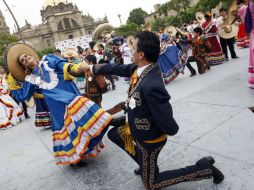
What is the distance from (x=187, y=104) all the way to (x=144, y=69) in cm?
299

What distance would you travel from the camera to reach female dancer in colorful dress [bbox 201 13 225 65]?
8367 millimetres

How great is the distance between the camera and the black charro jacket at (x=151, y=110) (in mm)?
2068

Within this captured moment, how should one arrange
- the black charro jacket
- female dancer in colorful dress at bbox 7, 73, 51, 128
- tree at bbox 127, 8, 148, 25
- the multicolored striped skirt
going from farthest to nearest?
tree at bbox 127, 8, 148, 25, female dancer in colorful dress at bbox 7, 73, 51, 128, the multicolored striped skirt, the black charro jacket

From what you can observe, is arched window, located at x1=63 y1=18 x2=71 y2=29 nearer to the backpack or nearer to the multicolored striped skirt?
the backpack

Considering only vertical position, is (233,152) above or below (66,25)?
below

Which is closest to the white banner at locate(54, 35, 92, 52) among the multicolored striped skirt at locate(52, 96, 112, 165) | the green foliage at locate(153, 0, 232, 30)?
the green foliage at locate(153, 0, 232, 30)

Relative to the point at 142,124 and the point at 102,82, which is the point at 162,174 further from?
the point at 102,82

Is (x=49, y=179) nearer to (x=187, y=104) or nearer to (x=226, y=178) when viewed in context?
(x=226, y=178)

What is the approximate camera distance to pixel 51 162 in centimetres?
405

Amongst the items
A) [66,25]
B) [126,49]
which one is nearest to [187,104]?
[126,49]

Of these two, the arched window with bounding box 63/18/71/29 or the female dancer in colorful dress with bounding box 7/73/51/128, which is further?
the arched window with bounding box 63/18/71/29

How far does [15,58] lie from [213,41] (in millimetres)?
6441

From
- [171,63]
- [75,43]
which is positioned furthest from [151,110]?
[75,43]

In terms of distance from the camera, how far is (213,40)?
8.43 metres
